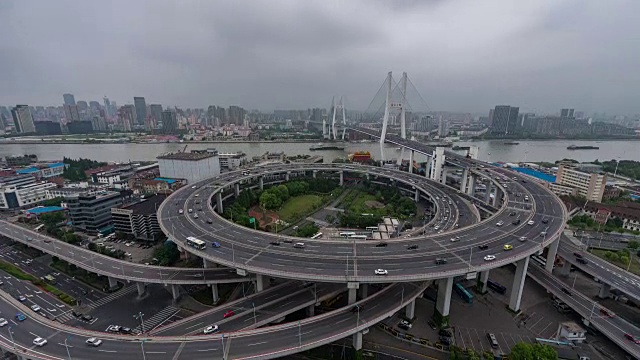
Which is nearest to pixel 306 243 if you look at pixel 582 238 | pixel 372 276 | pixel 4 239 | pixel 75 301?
pixel 372 276

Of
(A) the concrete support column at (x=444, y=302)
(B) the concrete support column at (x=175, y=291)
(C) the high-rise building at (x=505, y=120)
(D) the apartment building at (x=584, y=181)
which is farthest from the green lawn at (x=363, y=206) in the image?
(C) the high-rise building at (x=505, y=120)

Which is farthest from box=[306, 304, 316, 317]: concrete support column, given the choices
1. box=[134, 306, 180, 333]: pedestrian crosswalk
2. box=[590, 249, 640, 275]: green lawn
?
box=[590, 249, 640, 275]: green lawn

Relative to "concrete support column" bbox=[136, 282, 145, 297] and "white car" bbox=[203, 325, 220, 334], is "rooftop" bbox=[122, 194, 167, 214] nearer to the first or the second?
"concrete support column" bbox=[136, 282, 145, 297]

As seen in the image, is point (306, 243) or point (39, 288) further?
point (39, 288)

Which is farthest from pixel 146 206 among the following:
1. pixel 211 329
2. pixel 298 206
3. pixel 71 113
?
pixel 71 113

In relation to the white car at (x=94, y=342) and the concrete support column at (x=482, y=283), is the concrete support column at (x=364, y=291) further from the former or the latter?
the white car at (x=94, y=342)

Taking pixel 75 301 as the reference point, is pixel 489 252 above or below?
above

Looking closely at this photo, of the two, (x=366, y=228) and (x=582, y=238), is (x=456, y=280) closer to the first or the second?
(x=366, y=228)
